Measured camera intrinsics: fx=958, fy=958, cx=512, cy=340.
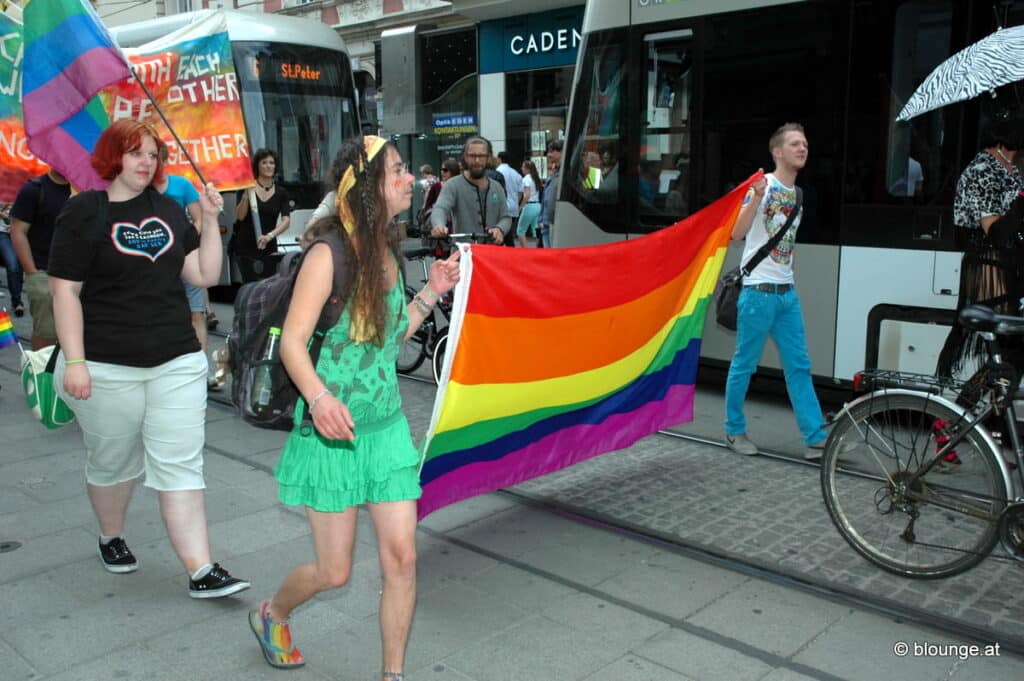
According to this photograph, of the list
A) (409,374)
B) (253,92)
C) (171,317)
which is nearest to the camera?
(171,317)

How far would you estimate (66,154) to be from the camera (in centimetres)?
441

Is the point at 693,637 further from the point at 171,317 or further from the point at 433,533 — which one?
the point at 171,317

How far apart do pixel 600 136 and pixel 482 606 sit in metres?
5.10

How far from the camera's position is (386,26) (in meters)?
26.7

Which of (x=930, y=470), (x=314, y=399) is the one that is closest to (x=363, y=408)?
(x=314, y=399)

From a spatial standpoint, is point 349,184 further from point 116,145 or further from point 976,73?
point 976,73

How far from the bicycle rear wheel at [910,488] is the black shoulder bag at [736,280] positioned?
1595 mm

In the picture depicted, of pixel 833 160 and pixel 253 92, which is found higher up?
pixel 253 92

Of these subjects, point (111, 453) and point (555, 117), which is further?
point (555, 117)

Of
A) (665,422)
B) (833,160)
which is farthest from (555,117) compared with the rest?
(665,422)

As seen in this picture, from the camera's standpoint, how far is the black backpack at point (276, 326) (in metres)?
2.82

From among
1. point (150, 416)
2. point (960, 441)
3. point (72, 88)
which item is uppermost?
point (72, 88)

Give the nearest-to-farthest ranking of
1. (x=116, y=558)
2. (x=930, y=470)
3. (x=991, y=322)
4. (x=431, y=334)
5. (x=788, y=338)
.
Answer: (x=991, y=322) → (x=930, y=470) → (x=116, y=558) → (x=788, y=338) → (x=431, y=334)

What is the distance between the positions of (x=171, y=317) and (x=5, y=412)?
4.21 meters
